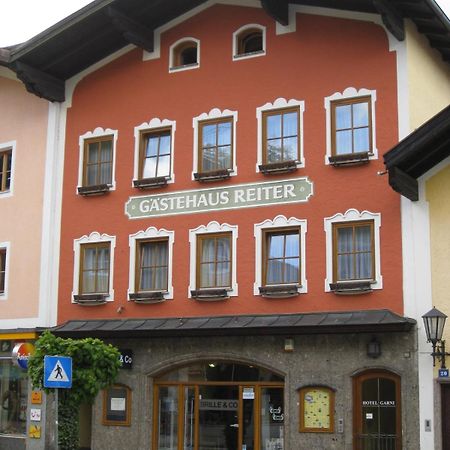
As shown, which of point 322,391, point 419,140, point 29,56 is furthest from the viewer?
point 29,56

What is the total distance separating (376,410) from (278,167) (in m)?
5.54

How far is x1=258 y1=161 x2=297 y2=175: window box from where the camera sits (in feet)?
67.6

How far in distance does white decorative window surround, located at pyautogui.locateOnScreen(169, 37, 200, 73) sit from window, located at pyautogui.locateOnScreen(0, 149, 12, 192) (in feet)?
18.0

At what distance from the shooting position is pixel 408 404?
727 inches

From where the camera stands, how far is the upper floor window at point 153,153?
22406 mm

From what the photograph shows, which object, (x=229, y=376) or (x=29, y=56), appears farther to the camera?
(x=29, y=56)

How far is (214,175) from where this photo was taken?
21.5 m

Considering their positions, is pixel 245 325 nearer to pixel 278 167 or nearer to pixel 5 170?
pixel 278 167

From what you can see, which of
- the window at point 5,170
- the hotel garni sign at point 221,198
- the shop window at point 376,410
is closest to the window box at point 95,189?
the hotel garni sign at point 221,198

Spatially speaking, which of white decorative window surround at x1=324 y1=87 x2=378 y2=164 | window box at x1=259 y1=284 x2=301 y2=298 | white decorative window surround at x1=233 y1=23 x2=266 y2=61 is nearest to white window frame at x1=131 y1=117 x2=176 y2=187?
white decorative window surround at x1=233 y1=23 x2=266 y2=61

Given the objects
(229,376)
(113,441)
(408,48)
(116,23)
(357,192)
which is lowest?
(113,441)

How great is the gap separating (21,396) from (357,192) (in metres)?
10.1

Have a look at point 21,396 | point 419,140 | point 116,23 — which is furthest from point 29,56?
point 419,140

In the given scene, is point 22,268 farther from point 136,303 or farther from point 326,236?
point 326,236
